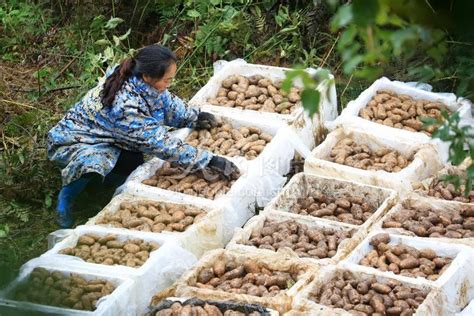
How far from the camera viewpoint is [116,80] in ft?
17.8

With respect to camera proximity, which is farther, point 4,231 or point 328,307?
point 4,231

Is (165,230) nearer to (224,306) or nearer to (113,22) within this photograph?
(224,306)

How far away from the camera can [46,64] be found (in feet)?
25.7

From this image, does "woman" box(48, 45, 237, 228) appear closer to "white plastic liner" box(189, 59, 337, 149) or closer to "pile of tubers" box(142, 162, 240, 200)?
"pile of tubers" box(142, 162, 240, 200)

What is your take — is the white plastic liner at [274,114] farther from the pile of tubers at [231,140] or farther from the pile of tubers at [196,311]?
the pile of tubers at [196,311]

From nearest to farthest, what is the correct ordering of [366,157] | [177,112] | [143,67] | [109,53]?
[143,67] → [366,157] → [177,112] → [109,53]

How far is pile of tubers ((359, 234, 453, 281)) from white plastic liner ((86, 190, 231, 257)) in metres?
0.83

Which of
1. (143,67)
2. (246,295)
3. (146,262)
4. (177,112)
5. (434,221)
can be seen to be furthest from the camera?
(177,112)

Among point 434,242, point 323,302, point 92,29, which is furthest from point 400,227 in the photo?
point 92,29

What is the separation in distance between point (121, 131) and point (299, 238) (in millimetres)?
1204

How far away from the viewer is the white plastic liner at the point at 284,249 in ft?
15.3

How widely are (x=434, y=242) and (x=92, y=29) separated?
392 cm

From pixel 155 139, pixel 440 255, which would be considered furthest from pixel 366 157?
pixel 155 139

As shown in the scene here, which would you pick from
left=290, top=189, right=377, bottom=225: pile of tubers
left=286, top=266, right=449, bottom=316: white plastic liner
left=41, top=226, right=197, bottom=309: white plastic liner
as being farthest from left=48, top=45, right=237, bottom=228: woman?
left=286, top=266, right=449, bottom=316: white plastic liner
